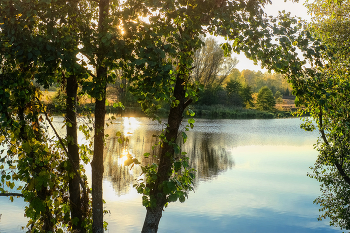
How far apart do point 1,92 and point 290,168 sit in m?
14.1

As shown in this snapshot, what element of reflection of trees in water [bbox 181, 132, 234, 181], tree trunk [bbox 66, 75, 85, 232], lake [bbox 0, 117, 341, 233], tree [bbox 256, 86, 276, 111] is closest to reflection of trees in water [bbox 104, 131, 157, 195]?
lake [bbox 0, 117, 341, 233]

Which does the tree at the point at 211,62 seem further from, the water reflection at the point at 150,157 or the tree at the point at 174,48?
the tree at the point at 174,48

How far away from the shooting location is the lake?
8430 millimetres

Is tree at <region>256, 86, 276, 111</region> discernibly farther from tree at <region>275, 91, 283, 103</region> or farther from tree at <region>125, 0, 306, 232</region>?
tree at <region>125, 0, 306, 232</region>

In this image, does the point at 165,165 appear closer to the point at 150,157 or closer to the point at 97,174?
the point at 97,174

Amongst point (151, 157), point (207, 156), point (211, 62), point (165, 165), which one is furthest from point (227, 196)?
point (211, 62)

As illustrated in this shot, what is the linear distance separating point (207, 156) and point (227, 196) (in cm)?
523

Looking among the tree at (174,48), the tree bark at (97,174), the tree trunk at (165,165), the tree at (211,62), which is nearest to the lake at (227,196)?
the tree bark at (97,174)

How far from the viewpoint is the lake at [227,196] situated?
27.7ft

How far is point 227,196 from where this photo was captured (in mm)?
10805

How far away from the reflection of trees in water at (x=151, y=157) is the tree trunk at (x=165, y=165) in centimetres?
490

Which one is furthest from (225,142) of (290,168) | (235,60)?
(235,60)

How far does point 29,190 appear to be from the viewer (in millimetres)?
3240

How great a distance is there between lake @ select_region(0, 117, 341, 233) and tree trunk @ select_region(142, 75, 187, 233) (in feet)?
2.06
